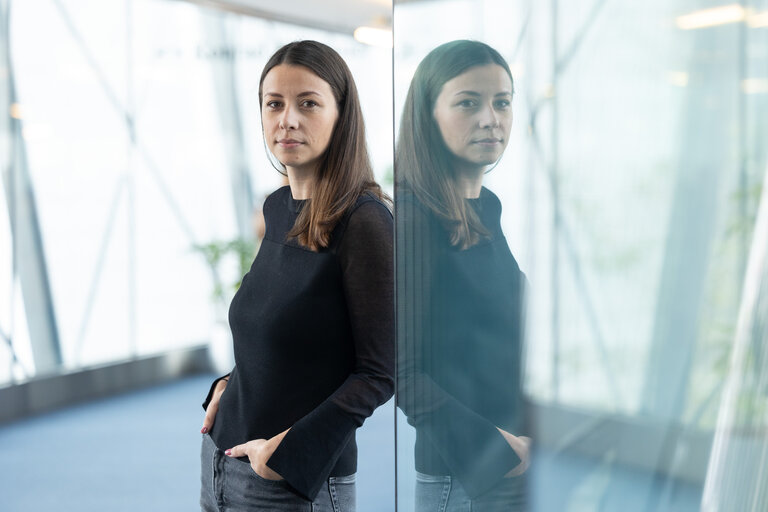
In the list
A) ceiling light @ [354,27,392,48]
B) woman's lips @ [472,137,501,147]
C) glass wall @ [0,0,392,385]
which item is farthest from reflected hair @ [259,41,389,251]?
ceiling light @ [354,27,392,48]

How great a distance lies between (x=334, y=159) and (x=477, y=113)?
0.53 metres

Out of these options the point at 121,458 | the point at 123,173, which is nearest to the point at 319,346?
the point at 121,458

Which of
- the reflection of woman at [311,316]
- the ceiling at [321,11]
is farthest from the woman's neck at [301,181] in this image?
the ceiling at [321,11]

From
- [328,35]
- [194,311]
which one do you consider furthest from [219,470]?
[328,35]

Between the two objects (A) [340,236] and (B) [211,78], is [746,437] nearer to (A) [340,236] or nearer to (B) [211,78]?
(A) [340,236]

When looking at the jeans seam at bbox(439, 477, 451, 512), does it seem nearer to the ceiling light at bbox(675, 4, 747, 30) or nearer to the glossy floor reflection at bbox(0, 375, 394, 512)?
the ceiling light at bbox(675, 4, 747, 30)

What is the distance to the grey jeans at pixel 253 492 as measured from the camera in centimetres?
125

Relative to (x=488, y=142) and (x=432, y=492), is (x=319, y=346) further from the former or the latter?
(x=488, y=142)

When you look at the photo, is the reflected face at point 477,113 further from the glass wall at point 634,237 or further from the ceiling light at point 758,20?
the ceiling light at point 758,20

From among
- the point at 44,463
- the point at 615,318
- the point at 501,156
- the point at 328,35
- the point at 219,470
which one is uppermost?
the point at 328,35

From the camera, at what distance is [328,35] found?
807 cm

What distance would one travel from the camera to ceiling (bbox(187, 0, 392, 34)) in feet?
23.0

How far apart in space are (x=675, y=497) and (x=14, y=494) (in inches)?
150

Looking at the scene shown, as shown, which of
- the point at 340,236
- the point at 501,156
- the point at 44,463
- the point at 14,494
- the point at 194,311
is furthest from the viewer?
the point at 194,311
